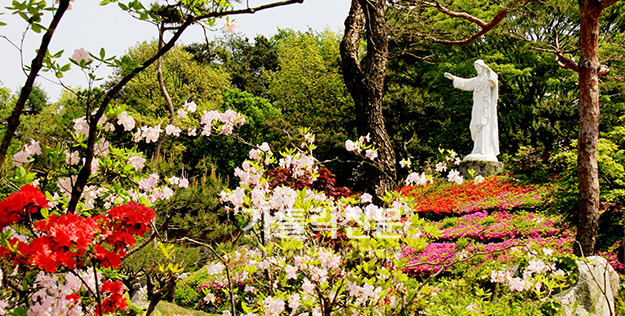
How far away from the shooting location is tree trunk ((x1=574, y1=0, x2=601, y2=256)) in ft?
12.9

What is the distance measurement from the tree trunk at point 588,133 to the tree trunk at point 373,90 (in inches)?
81.2

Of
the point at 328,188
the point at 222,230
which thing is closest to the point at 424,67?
the point at 222,230

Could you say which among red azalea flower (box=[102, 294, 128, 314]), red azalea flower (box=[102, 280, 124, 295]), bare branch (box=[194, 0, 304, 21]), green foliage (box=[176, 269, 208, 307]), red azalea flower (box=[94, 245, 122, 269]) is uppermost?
bare branch (box=[194, 0, 304, 21])

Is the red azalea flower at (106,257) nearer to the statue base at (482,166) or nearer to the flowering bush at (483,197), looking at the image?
the flowering bush at (483,197)

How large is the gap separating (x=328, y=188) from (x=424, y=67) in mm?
15144

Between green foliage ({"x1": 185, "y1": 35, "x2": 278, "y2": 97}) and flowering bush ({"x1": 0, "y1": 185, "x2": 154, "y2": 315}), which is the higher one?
green foliage ({"x1": 185, "y1": 35, "x2": 278, "y2": 97})

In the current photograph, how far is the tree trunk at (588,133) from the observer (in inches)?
155

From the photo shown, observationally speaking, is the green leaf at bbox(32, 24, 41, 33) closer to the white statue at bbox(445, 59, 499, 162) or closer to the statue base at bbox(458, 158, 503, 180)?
the statue base at bbox(458, 158, 503, 180)

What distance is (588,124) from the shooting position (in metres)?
4.08

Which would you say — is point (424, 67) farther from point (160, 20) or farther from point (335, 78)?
point (160, 20)

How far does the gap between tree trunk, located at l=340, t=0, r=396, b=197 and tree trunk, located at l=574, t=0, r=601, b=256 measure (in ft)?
6.77

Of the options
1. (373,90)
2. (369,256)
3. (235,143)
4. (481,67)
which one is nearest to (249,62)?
(235,143)

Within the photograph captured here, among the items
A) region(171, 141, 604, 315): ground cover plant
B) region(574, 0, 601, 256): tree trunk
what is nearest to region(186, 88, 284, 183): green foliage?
region(171, 141, 604, 315): ground cover plant

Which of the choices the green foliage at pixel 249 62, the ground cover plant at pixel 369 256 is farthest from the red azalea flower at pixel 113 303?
the green foliage at pixel 249 62
